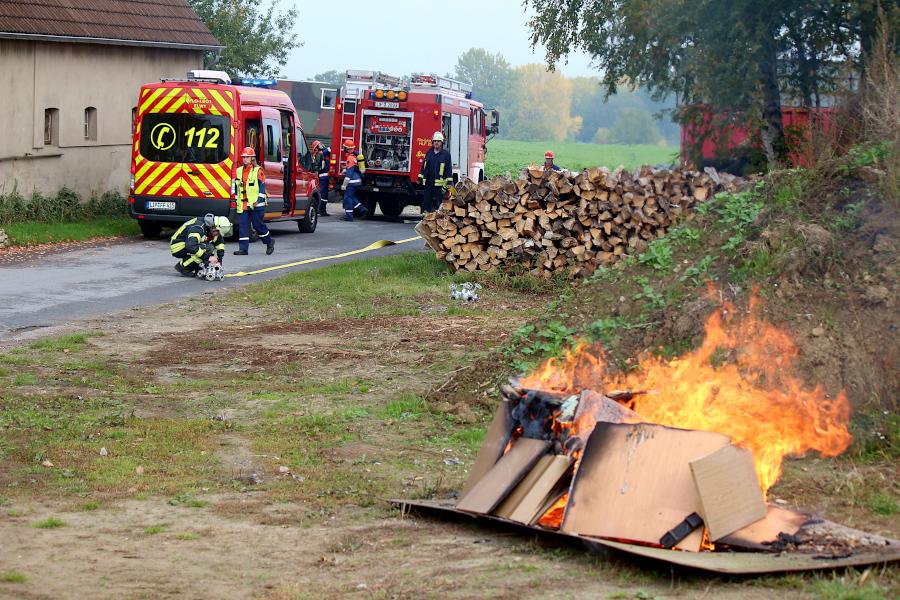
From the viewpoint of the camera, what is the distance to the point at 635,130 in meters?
107

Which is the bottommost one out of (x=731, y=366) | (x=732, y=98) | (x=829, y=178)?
(x=731, y=366)

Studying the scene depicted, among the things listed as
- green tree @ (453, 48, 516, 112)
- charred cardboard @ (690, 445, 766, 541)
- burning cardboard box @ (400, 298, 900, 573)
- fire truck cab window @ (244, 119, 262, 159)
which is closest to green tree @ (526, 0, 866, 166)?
fire truck cab window @ (244, 119, 262, 159)

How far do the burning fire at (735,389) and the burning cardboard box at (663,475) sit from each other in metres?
0.01

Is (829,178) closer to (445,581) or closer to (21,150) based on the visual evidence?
(445,581)

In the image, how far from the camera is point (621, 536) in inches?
252

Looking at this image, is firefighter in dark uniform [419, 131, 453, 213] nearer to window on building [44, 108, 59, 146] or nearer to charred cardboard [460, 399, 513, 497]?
window on building [44, 108, 59, 146]

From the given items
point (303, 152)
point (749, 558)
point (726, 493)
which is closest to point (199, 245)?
point (303, 152)

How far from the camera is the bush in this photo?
2466 cm

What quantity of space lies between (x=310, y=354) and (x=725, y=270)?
174 inches

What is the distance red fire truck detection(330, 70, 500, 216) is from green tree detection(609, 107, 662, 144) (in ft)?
249

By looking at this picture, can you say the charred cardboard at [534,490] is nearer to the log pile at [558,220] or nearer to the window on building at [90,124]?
the log pile at [558,220]

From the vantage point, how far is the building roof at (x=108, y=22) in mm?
25594

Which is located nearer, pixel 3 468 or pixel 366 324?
pixel 3 468

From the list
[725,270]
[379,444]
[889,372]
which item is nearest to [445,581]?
[379,444]
